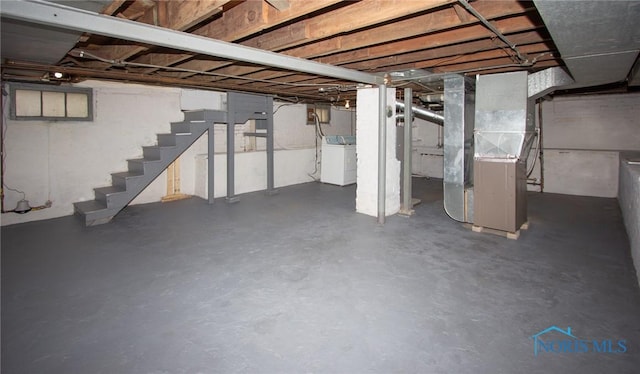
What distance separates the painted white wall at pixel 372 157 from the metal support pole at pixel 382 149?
371mm

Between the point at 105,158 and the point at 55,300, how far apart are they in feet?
10.8

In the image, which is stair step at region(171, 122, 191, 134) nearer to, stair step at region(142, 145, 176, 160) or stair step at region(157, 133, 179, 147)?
stair step at region(157, 133, 179, 147)

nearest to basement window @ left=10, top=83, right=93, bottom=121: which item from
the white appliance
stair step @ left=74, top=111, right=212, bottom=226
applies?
stair step @ left=74, top=111, right=212, bottom=226

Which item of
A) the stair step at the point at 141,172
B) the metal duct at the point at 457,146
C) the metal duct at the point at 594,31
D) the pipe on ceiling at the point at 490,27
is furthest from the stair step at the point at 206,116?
the metal duct at the point at 594,31

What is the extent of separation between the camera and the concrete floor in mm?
1831

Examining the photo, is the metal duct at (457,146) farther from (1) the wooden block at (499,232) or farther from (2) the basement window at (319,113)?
(2) the basement window at (319,113)

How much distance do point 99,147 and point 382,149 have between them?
13.8 feet

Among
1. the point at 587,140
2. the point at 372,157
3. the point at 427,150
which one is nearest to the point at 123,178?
the point at 372,157

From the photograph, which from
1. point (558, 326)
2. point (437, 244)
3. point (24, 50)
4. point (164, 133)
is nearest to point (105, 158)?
point (164, 133)

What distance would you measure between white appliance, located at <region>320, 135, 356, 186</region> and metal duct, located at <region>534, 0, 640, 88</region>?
4733 millimetres

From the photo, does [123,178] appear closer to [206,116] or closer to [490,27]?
[206,116]

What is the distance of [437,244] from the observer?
362 cm

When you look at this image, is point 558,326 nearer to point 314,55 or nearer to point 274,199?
point 314,55

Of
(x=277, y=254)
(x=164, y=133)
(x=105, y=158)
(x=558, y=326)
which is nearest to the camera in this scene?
(x=558, y=326)
